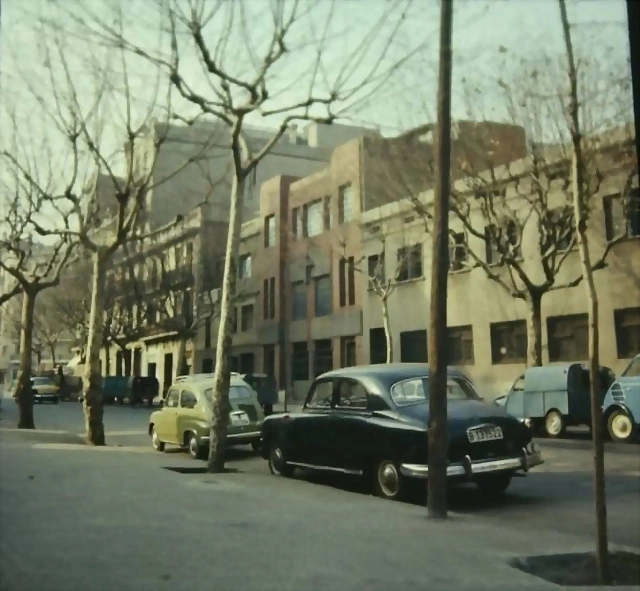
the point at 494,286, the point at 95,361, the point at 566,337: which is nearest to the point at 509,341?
the point at 494,286

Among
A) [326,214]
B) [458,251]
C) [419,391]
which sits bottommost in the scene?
[419,391]

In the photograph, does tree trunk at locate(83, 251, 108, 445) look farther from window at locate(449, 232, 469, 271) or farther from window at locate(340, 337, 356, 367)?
window at locate(449, 232, 469, 271)

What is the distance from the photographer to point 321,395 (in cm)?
943

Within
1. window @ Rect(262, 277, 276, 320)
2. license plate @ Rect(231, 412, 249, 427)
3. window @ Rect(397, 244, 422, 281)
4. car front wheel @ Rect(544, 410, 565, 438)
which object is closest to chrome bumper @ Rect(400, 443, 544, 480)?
window @ Rect(397, 244, 422, 281)

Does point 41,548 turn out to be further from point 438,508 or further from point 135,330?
point 135,330

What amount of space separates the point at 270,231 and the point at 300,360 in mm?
2283

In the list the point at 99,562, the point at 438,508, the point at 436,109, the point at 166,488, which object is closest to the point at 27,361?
the point at 166,488

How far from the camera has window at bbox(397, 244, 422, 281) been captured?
948 centimetres

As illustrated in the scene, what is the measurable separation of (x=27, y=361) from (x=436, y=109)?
4607 mm

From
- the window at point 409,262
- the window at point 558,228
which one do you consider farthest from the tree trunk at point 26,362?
the window at point 558,228

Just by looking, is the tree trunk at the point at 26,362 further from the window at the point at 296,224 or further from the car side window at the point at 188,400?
the car side window at the point at 188,400

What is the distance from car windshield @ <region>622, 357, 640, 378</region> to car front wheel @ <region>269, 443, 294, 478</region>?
4.36 metres

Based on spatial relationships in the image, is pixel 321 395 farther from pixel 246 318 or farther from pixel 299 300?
pixel 246 318

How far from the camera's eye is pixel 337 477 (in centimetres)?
982
